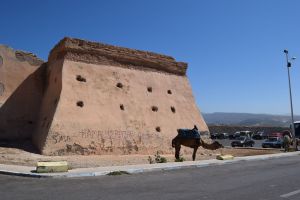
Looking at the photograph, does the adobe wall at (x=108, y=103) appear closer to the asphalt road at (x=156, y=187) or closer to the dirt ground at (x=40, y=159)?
the dirt ground at (x=40, y=159)

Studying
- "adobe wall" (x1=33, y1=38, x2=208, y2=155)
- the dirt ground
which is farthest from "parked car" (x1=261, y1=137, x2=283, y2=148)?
the dirt ground

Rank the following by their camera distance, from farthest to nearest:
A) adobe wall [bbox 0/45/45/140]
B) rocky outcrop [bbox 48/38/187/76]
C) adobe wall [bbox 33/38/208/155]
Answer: rocky outcrop [bbox 48/38/187/76]
adobe wall [bbox 0/45/45/140]
adobe wall [bbox 33/38/208/155]

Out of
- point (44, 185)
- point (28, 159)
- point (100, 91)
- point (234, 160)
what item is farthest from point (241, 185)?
point (100, 91)

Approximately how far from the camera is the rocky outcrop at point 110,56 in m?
26.6

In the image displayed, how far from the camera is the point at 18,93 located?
2670cm

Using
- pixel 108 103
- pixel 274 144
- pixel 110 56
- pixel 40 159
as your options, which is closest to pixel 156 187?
pixel 40 159

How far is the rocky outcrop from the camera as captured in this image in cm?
2661

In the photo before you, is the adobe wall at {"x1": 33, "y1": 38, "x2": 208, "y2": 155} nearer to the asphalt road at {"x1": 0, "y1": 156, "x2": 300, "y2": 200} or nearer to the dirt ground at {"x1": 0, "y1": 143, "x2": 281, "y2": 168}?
the dirt ground at {"x1": 0, "y1": 143, "x2": 281, "y2": 168}

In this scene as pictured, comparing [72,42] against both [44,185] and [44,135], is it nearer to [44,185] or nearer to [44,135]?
[44,135]

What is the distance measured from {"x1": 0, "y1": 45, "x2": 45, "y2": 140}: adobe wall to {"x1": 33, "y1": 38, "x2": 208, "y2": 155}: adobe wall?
931mm

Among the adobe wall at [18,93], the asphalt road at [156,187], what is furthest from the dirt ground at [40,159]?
the asphalt road at [156,187]

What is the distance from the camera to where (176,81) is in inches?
1312

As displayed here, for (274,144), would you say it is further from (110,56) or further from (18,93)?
(18,93)

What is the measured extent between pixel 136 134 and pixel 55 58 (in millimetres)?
7774
